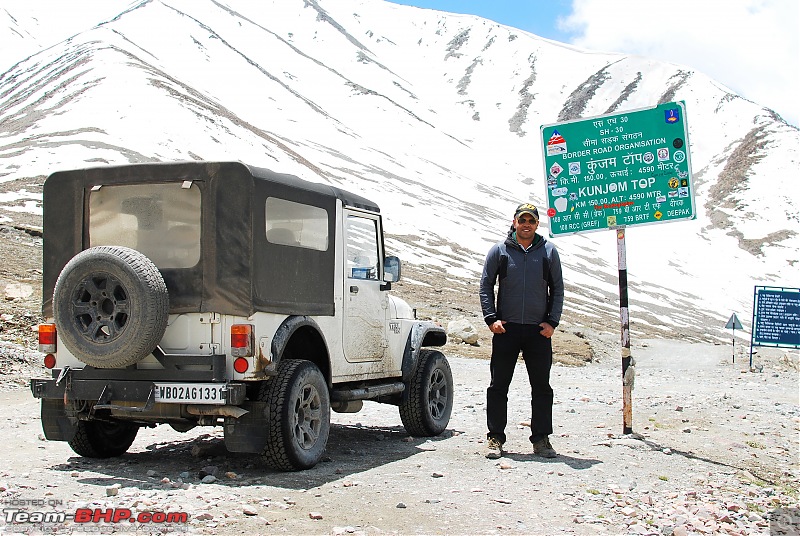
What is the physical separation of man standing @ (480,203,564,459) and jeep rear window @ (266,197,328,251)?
168cm

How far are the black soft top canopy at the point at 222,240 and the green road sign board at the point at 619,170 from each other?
353 centimetres

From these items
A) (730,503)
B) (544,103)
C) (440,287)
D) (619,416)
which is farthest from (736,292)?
(544,103)

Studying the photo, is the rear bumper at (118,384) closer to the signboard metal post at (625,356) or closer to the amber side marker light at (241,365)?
the amber side marker light at (241,365)

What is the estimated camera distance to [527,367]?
888 cm

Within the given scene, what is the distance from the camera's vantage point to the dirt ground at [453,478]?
6.15 metres

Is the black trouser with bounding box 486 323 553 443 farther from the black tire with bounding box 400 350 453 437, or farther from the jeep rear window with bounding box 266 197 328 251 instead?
the jeep rear window with bounding box 266 197 328 251

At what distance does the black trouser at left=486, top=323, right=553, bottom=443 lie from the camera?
8.84 meters

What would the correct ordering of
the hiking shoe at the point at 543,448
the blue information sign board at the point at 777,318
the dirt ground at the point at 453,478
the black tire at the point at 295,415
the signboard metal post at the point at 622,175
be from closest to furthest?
the dirt ground at the point at 453,478
the black tire at the point at 295,415
the hiking shoe at the point at 543,448
the signboard metal post at the point at 622,175
the blue information sign board at the point at 777,318

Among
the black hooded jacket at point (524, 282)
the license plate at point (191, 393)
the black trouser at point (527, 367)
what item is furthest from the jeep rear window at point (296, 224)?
the black trouser at point (527, 367)

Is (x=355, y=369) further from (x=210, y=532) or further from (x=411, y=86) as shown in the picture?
(x=411, y=86)

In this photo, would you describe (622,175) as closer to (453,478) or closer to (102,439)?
(453,478)

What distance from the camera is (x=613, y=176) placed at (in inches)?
406

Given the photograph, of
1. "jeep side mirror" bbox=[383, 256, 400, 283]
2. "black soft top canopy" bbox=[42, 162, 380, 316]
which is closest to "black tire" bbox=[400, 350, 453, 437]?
"jeep side mirror" bbox=[383, 256, 400, 283]

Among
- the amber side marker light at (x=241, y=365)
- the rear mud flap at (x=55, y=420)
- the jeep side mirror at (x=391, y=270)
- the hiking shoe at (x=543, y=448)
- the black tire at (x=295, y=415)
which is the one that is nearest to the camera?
the amber side marker light at (x=241, y=365)
